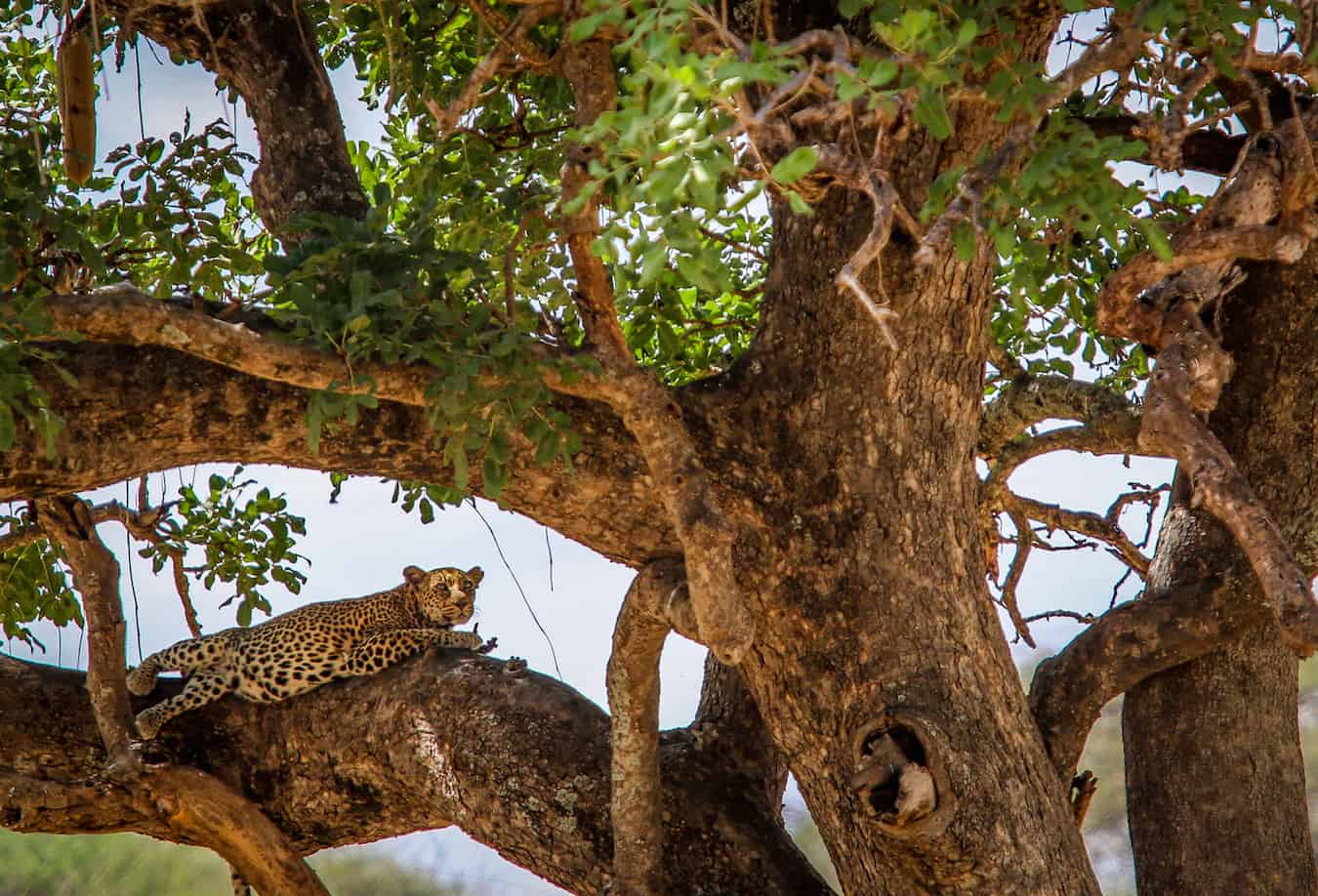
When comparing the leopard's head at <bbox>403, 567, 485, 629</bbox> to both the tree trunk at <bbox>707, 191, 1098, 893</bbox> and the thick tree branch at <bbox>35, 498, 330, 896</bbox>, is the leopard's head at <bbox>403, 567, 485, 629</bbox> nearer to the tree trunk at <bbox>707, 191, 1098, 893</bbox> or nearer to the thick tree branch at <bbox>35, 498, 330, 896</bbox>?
the thick tree branch at <bbox>35, 498, 330, 896</bbox>

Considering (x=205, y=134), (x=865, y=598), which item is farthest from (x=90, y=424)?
(x=865, y=598)

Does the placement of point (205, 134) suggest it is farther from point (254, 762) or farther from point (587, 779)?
point (587, 779)

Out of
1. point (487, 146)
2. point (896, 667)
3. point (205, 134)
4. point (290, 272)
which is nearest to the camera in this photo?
point (290, 272)

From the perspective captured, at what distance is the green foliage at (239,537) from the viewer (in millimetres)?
6223

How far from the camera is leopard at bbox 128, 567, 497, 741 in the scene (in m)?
5.12

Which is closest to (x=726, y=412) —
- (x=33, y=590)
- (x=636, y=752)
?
(x=636, y=752)

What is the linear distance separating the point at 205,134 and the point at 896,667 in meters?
2.97

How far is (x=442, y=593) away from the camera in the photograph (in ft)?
21.6

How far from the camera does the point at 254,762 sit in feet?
16.3

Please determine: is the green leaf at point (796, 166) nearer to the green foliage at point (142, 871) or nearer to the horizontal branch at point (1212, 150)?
the horizontal branch at point (1212, 150)

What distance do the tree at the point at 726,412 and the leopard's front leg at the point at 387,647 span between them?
0.48 metres

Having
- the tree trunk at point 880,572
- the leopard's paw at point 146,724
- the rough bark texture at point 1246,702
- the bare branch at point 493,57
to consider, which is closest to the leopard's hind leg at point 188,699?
the leopard's paw at point 146,724

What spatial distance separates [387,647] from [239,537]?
107 cm

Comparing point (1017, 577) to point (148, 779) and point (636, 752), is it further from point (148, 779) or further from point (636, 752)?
point (148, 779)
